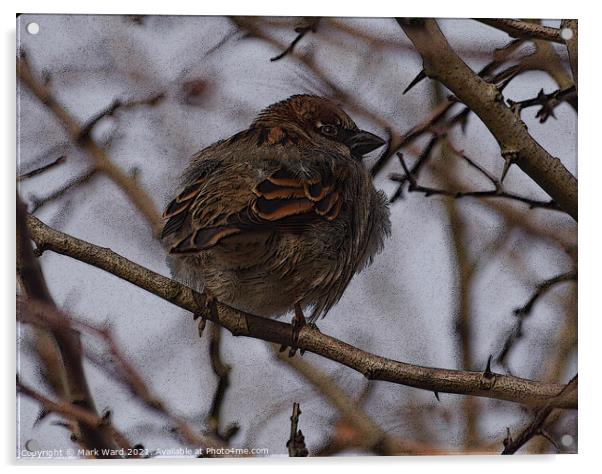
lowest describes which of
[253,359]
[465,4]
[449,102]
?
[253,359]

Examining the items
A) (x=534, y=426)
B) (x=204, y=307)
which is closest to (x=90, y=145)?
(x=204, y=307)

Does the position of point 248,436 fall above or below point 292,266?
below

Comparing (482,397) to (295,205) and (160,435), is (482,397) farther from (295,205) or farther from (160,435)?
(160,435)

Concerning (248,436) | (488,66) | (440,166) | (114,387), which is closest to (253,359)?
(248,436)

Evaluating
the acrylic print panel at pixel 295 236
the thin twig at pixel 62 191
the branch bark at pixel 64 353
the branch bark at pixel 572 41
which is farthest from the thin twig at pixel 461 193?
the branch bark at pixel 64 353

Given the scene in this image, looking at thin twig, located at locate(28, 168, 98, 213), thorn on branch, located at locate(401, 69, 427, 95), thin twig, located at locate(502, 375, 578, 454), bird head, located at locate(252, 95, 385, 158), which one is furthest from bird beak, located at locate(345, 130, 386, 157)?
thin twig, located at locate(502, 375, 578, 454)
